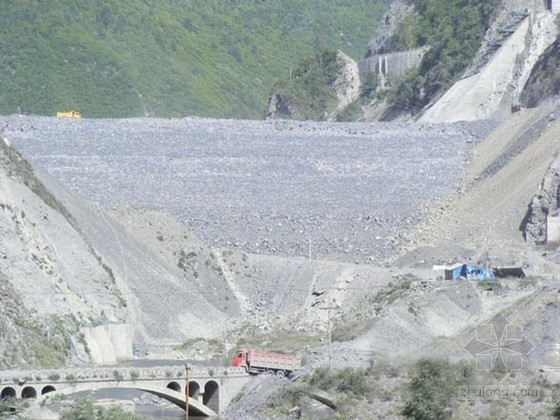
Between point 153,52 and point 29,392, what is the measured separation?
63.8 metres

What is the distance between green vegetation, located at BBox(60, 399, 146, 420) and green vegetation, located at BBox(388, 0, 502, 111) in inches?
1819

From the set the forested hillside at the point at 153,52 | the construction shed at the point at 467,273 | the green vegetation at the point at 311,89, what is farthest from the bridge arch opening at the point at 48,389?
the forested hillside at the point at 153,52

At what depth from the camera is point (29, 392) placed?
245ft

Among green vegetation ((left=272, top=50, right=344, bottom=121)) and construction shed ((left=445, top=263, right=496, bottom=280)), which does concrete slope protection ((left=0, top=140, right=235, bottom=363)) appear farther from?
green vegetation ((left=272, top=50, right=344, bottom=121))

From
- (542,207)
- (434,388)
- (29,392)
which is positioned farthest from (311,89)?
(434,388)

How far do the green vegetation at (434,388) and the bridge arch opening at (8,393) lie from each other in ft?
29.8

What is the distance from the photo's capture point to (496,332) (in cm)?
8112

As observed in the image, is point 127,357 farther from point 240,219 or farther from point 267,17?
point 267,17

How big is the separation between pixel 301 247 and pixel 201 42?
49.5 metres

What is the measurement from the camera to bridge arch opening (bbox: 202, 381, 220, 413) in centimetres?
7938

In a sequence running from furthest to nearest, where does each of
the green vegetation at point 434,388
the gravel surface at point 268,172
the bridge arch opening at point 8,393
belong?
the gravel surface at point 268,172, the bridge arch opening at point 8,393, the green vegetation at point 434,388

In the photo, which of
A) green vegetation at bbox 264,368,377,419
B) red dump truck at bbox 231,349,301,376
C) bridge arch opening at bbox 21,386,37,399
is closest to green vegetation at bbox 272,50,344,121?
red dump truck at bbox 231,349,301,376

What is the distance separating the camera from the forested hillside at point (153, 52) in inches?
5103

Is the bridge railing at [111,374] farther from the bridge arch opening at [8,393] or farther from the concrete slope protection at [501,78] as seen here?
the concrete slope protection at [501,78]
